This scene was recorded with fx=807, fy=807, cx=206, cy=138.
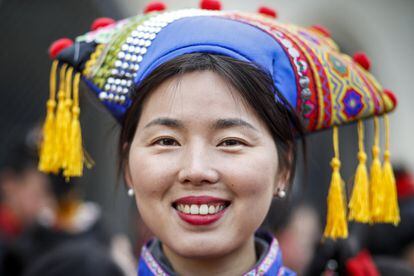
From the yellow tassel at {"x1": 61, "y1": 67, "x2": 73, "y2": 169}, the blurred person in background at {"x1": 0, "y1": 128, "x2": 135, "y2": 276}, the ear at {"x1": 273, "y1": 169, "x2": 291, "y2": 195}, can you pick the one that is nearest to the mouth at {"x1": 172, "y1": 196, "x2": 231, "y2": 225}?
the ear at {"x1": 273, "y1": 169, "x2": 291, "y2": 195}

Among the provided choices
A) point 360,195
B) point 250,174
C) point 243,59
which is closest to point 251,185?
point 250,174

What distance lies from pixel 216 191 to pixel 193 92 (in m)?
0.30

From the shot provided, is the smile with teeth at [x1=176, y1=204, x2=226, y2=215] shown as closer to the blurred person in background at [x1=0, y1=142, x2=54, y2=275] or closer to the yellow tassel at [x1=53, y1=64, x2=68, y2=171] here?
the yellow tassel at [x1=53, y1=64, x2=68, y2=171]

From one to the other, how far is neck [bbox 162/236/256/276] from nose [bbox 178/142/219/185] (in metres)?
0.28

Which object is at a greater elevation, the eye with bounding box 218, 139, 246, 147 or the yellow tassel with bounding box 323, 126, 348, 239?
the eye with bounding box 218, 139, 246, 147

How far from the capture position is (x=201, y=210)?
92.9 inches

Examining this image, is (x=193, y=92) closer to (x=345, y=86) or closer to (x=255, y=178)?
(x=255, y=178)

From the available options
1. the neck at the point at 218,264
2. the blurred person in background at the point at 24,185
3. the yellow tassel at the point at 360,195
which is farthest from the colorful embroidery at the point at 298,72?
the blurred person in background at the point at 24,185

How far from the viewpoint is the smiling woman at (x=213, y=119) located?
7.76 ft

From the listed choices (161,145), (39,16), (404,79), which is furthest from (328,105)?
(404,79)

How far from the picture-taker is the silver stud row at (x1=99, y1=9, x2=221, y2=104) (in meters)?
2.53

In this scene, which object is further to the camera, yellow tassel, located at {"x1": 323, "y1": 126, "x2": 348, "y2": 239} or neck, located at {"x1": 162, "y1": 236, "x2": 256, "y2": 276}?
yellow tassel, located at {"x1": 323, "y1": 126, "x2": 348, "y2": 239}

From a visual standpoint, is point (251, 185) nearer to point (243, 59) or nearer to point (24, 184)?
point (243, 59)

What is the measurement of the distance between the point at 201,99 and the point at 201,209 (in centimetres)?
32
